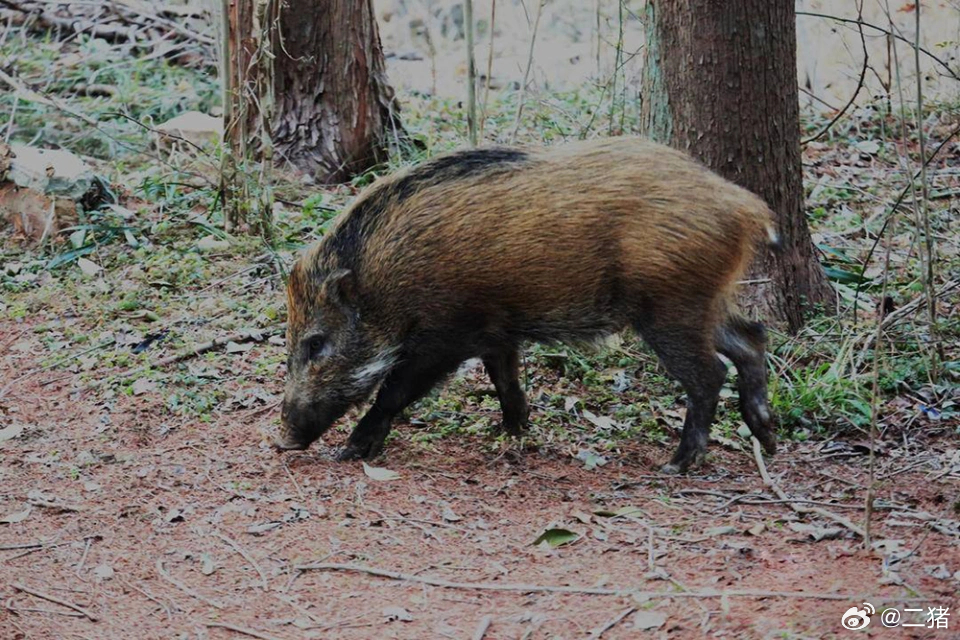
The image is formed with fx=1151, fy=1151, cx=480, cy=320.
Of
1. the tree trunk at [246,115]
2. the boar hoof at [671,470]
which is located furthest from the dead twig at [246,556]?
the tree trunk at [246,115]

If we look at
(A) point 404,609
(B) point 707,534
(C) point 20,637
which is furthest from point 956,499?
(C) point 20,637

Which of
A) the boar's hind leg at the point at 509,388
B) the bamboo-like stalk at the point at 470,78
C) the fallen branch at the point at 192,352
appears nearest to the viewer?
the boar's hind leg at the point at 509,388

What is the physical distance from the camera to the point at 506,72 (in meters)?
11.4

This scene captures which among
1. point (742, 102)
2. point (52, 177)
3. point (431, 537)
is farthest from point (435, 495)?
point (52, 177)

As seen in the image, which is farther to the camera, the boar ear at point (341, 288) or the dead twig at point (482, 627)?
the boar ear at point (341, 288)

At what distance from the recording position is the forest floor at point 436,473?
3.72m

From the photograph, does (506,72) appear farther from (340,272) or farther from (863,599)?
(863,599)

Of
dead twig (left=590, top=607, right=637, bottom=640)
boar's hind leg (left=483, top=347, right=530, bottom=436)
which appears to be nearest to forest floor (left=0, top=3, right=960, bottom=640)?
dead twig (left=590, top=607, right=637, bottom=640)

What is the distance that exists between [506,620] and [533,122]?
243 inches

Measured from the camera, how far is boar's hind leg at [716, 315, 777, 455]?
5.12 meters

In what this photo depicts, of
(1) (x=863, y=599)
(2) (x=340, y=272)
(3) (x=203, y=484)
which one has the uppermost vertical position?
(2) (x=340, y=272)

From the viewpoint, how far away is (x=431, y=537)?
4312 millimetres

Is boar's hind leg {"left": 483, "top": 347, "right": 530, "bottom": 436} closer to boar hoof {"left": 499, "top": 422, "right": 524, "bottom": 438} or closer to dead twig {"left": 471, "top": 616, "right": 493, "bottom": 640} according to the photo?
boar hoof {"left": 499, "top": 422, "right": 524, "bottom": 438}

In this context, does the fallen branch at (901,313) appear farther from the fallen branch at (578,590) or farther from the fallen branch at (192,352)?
the fallen branch at (192,352)
